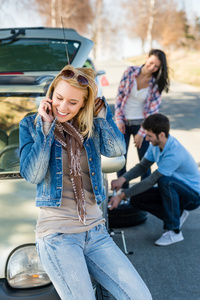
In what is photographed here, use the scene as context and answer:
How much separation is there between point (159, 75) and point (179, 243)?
1.88 m

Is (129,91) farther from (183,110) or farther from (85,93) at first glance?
(183,110)

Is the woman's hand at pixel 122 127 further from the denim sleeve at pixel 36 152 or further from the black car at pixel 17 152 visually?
the denim sleeve at pixel 36 152

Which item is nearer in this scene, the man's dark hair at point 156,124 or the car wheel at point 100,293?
the car wheel at point 100,293

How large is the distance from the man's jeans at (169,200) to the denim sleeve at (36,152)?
6.76 ft

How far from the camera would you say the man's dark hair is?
391 cm

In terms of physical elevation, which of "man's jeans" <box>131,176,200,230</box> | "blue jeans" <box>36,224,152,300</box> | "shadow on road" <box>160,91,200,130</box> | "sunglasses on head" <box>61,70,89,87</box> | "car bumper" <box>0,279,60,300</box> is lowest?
"shadow on road" <box>160,91,200,130</box>

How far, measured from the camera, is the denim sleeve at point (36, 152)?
82.9 inches

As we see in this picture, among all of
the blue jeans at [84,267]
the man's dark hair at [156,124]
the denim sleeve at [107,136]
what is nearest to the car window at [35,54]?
the man's dark hair at [156,124]

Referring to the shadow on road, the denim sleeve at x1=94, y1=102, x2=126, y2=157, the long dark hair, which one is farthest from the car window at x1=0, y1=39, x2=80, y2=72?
the shadow on road

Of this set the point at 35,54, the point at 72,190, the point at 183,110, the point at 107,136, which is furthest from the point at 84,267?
the point at 183,110

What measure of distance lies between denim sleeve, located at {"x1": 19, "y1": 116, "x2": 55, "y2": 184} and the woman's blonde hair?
0.22m

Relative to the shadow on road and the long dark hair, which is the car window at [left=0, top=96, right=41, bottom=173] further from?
the shadow on road

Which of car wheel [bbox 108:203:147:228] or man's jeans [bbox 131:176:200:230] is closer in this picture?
man's jeans [bbox 131:176:200:230]

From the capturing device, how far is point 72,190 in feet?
7.30
